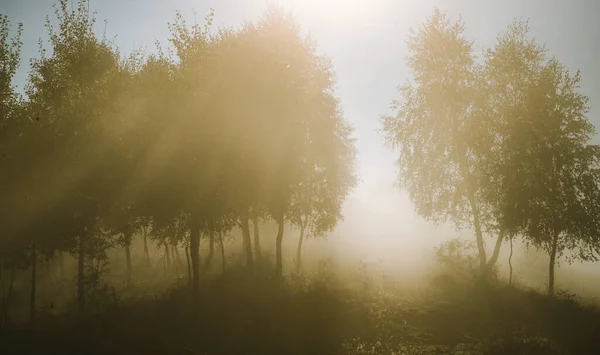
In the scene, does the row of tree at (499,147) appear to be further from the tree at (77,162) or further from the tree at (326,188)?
the tree at (77,162)

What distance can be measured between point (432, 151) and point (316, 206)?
38.6ft

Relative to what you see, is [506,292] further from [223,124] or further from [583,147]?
[223,124]

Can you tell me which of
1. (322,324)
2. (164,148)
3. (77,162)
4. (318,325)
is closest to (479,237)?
(322,324)

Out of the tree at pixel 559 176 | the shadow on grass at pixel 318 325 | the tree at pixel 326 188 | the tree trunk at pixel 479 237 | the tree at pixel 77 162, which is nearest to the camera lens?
the shadow on grass at pixel 318 325

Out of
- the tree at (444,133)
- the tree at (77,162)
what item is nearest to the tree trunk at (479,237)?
the tree at (444,133)

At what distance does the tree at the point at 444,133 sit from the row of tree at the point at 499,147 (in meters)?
0.09

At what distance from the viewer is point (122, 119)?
77.0ft

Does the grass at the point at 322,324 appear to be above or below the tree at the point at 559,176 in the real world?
below

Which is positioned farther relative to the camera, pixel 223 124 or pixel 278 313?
pixel 223 124

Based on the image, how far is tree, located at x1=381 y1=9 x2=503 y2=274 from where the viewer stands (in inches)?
1252

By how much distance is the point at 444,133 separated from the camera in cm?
3322

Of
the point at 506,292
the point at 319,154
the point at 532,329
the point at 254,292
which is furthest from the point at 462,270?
the point at 254,292

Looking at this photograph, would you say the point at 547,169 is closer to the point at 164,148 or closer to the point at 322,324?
the point at 322,324

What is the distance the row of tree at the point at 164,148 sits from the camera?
22578mm
